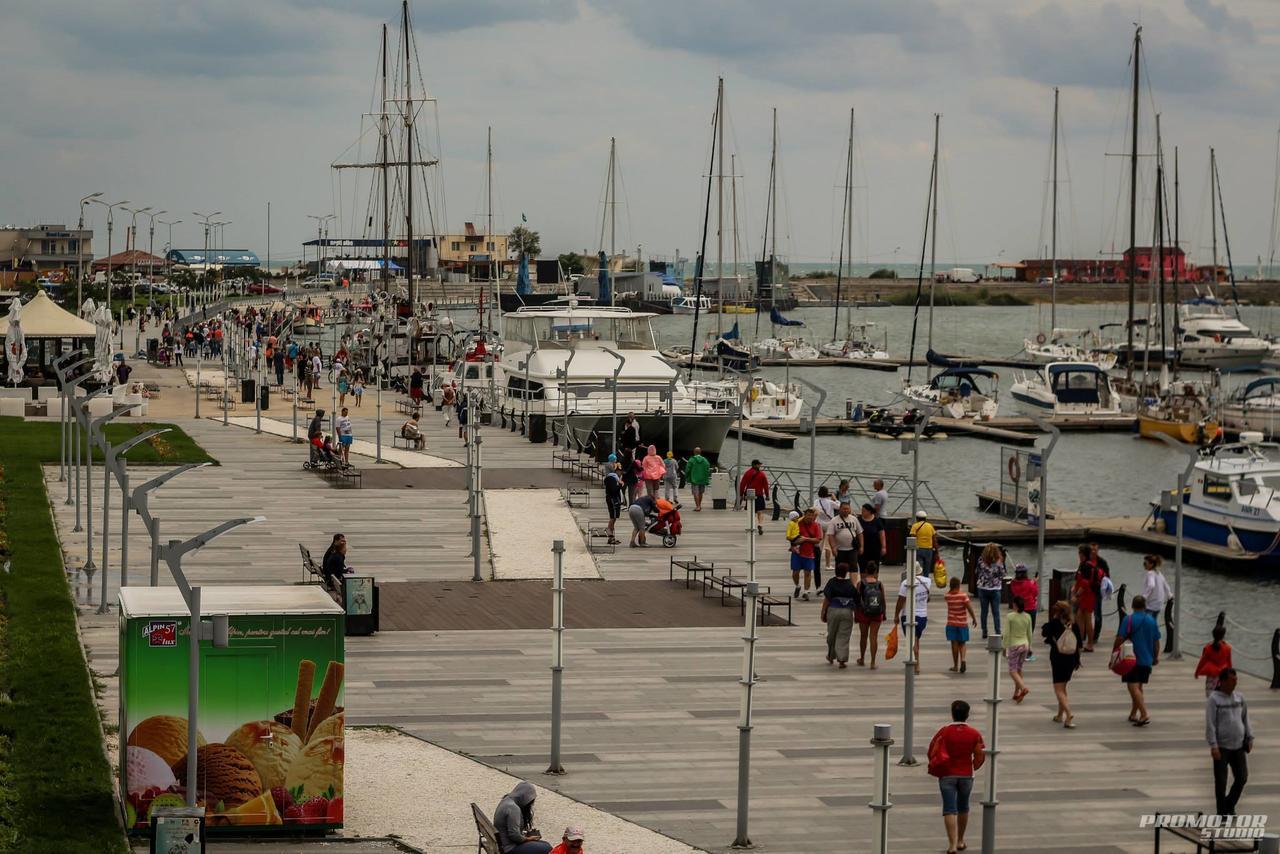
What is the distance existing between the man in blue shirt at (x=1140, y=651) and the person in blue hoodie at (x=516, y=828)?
926 cm

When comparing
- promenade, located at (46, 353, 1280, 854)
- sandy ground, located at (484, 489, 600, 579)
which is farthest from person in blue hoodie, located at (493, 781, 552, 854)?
sandy ground, located at (484, 489, 600, 579)

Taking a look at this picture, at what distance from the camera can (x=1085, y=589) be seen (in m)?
A: 26.0

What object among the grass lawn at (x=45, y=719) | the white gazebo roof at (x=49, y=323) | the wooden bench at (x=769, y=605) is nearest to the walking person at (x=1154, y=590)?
the wooden bench at (x=769, y=605)

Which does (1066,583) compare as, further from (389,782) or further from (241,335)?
(241,335)

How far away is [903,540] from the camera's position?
1299 inches

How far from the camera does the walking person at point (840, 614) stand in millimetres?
24391

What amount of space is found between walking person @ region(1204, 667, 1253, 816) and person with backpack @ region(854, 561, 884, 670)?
20.7ft

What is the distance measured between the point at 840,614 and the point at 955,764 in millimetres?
7881

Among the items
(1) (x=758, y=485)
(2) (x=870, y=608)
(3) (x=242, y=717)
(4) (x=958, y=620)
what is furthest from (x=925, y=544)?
(3) (x=242, y=717)

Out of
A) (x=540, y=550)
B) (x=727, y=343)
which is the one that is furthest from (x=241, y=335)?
(x=540, y=550)

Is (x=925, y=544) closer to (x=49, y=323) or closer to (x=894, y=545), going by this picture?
(x=894, y=545)

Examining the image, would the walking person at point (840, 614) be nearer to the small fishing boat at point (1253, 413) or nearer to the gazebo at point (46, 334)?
the gazebo at point (46, 334)

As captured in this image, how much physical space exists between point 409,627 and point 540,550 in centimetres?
749

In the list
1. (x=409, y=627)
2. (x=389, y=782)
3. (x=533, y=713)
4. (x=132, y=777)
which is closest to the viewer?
(x=132, y=777)
